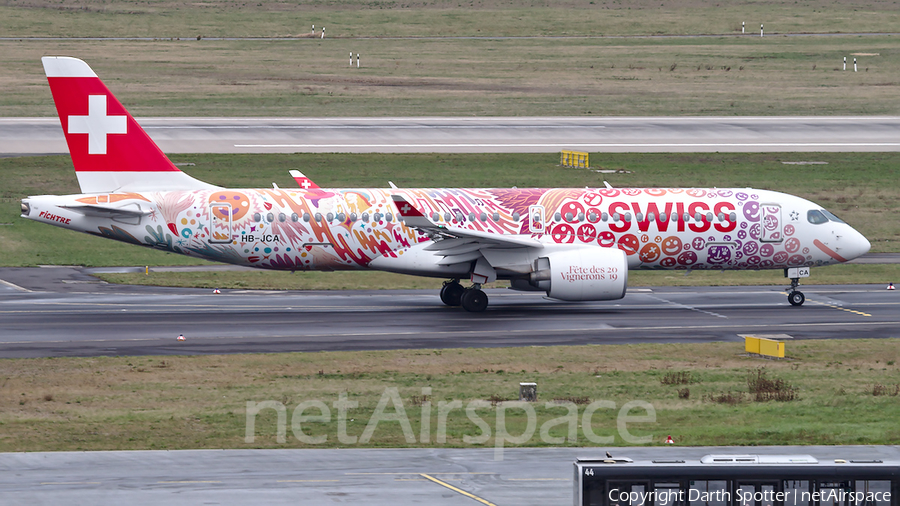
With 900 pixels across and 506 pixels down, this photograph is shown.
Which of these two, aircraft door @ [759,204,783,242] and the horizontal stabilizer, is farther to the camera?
aircraft door @ [759,204,783,242]

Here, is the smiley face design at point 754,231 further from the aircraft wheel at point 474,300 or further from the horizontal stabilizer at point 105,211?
the horizontal stabilizer at point 105,211

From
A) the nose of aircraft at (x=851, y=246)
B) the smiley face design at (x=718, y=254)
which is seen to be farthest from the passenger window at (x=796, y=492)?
the nose of aircraft at (x=851, y=246)

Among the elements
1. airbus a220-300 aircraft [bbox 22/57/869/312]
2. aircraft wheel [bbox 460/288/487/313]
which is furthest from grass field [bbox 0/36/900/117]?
aircraft wheel [bbox 460/288/487/313]

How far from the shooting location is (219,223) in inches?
1511

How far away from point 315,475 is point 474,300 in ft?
63.1

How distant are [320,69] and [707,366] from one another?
81.6 m

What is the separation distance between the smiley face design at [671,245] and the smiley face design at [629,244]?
95 centimetres

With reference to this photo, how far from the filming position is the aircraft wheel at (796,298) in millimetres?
40062

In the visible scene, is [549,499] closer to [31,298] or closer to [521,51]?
[31,298]

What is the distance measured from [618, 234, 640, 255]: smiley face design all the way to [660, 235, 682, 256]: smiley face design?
95 cm

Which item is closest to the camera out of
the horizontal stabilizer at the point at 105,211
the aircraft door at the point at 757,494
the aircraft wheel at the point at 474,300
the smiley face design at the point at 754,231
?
the aircraft door at the point at 757,494

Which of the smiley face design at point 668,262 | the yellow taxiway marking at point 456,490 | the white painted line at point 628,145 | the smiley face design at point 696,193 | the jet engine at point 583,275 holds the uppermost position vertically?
the white painted line at point 628,145

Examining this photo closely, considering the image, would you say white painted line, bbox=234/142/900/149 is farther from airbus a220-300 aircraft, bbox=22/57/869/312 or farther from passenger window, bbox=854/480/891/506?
passenger window, bbox=854/480/891/506

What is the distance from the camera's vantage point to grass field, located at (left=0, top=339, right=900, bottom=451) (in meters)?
22.9
